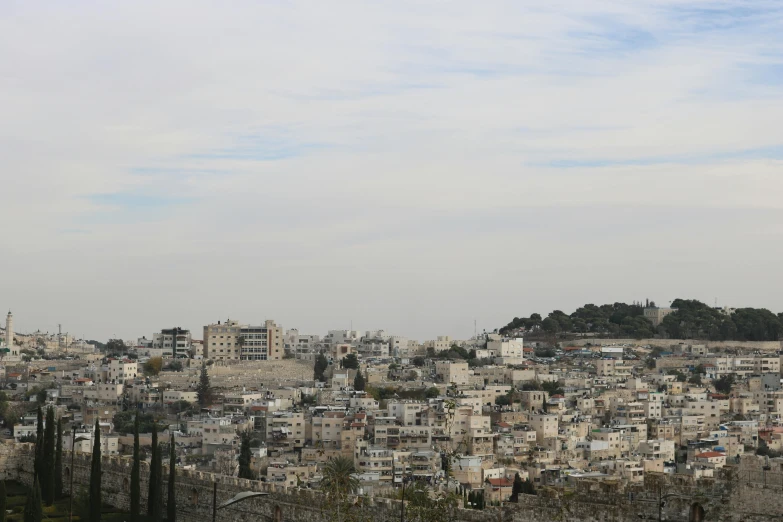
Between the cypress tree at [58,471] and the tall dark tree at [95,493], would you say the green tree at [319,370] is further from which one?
the tall dark tree at [95,493]

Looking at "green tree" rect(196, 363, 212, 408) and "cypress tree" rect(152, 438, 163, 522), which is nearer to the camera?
"cypress tree" rect(152, 438, 163, 522)

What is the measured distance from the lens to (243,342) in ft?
402

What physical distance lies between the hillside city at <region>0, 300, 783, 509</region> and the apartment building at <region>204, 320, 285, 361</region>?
166mm

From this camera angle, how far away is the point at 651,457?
2854 inches

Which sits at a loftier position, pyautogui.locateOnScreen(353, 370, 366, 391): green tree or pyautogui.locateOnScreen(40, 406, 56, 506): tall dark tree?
pyautogui.locateOnScreen(353, 370, 366, 391): green tree

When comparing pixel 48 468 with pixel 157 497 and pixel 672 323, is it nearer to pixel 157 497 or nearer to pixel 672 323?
pixel 157 497

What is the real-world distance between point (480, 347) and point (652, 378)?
26231 mm

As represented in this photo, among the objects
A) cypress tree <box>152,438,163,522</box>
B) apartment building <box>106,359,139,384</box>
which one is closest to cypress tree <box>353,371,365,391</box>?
apartment building <box>106,359,139,384</box>

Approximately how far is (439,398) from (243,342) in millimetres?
36533

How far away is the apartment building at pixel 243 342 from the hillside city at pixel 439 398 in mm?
166

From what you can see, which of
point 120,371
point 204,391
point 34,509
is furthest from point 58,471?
point 120,371

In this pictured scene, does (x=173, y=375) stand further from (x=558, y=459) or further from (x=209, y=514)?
(x=209, y=514)

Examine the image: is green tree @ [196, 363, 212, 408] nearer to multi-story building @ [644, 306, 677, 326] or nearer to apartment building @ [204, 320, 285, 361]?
apartment building @ [204, 320, 285, 361]

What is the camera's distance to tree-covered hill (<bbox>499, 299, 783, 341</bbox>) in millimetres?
131500
